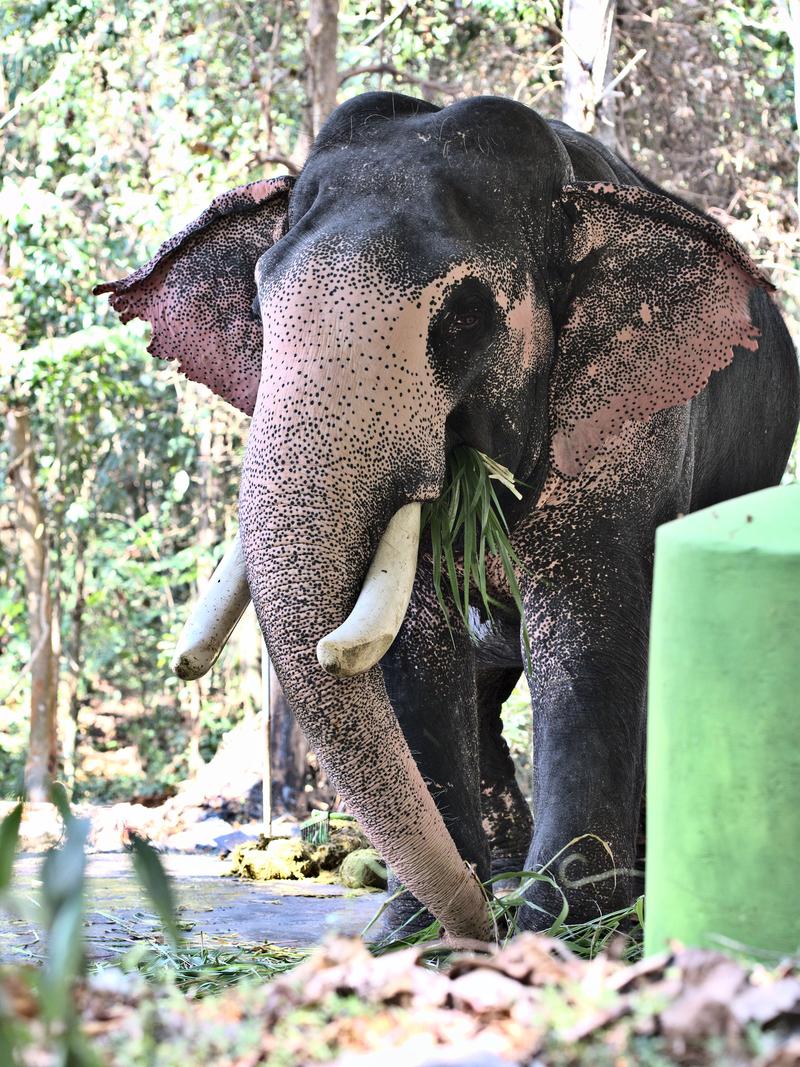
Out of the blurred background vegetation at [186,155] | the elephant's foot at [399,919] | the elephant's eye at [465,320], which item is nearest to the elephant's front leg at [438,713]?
the elephant's foot at [399,919]

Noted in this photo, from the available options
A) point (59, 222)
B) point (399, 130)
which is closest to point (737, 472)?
point (399, 130)

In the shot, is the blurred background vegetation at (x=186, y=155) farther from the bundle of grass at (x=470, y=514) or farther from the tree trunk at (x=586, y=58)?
the bundle of grass at (x=470, y=514)

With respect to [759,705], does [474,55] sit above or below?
above

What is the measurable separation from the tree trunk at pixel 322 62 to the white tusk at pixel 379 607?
5461mm

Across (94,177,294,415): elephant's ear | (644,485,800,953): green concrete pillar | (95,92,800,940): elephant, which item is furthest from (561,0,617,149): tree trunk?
(644,485,800,953): green concrete pillar

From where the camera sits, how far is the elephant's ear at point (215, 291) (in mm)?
4430

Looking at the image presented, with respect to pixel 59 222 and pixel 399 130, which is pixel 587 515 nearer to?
pixel 399 130

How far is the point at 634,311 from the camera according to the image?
4172 millimetres

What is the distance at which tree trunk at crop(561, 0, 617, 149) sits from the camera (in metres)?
7.71

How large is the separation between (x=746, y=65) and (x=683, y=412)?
7.95 meters

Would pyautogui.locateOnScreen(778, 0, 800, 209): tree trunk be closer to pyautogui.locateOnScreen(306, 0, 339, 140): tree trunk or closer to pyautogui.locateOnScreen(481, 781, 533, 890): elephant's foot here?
pyautogui.locateOnScreen(306, 0, 339, 140): tree trunk

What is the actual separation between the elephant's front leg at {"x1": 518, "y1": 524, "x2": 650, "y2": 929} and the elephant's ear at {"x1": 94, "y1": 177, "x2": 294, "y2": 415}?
1.01m

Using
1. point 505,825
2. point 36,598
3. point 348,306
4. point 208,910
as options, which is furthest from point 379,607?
point 36,598

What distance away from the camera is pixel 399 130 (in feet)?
13.1
